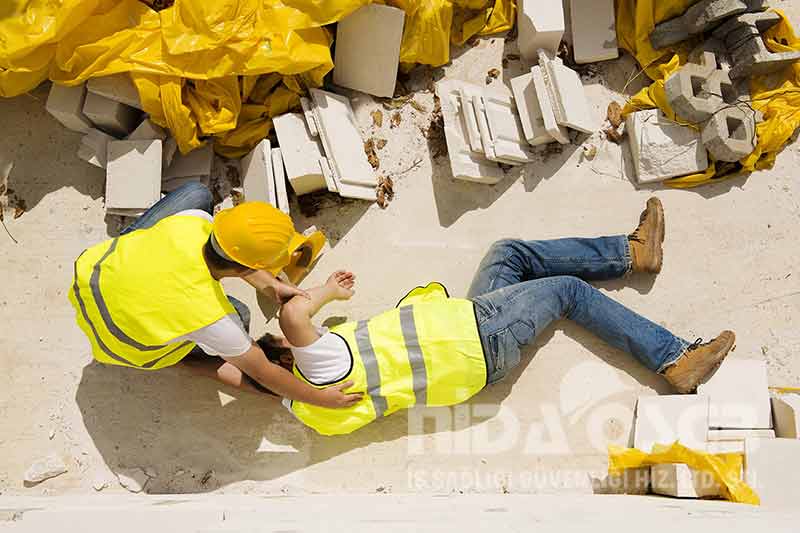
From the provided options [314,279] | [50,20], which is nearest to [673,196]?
[314,279]

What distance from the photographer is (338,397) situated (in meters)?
3.10

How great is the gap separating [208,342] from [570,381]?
1.73 m

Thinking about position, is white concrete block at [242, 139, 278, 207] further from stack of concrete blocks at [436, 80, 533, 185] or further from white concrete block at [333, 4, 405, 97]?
stack of concrete blocks at [436, 80, 533, 185]

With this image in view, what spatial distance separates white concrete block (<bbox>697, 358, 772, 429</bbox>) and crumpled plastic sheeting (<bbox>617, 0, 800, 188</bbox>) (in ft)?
3.11

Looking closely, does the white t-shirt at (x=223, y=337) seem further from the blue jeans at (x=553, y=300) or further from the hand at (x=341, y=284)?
the blue jeans at (x=553, y=300)

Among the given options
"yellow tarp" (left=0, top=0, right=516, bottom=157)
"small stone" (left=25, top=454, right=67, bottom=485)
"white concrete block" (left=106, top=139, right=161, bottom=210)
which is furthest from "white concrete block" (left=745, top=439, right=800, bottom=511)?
"small stone" (left=25, top=454, right=67, bottom=485)

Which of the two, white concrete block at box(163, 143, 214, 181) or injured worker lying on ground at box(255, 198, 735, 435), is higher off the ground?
white concrete block at box(163, 143, 214, 181)

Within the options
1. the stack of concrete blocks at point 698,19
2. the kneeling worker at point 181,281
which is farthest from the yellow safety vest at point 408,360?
the stack of concrete blocks at point 698,19

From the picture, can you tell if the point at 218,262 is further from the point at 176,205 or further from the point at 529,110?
the point at 529,110

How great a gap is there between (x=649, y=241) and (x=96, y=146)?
2705 millimetres

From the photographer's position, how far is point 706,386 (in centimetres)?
340

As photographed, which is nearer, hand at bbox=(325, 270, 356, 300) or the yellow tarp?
the yellow tarp

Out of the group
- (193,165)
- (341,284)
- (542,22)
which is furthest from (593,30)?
(193,165)

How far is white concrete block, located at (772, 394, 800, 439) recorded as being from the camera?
10.4 ft
